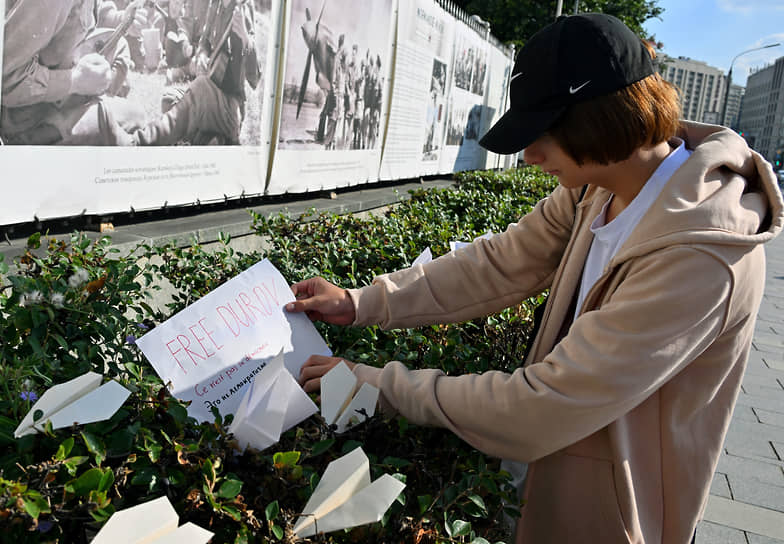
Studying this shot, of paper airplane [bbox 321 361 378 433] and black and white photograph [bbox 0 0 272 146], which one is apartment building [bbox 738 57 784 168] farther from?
paper airplane [bbox 321 361 378 433]

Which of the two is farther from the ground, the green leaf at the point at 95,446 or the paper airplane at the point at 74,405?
the paper airplane at the point at 74,405

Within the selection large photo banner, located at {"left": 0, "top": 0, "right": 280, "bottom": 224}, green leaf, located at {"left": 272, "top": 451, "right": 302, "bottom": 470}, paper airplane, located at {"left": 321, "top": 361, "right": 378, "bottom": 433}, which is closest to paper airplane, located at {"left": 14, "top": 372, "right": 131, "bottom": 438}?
green leaf, located at {"left": 272, "top": 451, "right": 302, "bottom": 470}

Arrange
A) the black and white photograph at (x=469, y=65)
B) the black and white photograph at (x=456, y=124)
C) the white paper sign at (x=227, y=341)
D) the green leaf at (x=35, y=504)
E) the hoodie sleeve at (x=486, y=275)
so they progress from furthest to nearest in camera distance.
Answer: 1. the black and white photograph at (x=456, y=124)
2. the black and white photograph at (x=469, y=65)
3. the hoodie sleeve at (x=486, y=275)
4. the white paper sign at (x=227, y=341)
5. the green leaf at (x=35, y=504)

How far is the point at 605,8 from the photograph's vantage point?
2333 cm

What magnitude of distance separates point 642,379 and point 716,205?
38 centimetres

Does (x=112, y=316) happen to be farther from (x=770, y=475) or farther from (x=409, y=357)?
(x=770, y=475)

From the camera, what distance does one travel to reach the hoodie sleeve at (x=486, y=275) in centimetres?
191

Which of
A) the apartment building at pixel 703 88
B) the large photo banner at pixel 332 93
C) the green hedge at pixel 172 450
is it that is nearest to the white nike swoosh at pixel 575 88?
the green hedge at pixel 172 450

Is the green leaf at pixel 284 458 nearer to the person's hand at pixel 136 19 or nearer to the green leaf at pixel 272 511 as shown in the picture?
the green leaf at pixel 272 511

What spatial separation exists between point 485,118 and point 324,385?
12.7 metres

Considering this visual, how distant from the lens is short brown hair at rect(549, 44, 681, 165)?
4.53ft

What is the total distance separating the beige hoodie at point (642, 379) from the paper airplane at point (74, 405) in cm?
56

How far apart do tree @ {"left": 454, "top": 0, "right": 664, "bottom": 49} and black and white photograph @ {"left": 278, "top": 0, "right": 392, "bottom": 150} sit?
1581 cm

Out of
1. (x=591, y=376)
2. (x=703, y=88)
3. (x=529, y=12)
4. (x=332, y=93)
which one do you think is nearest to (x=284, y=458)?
(x=591, y=376)
